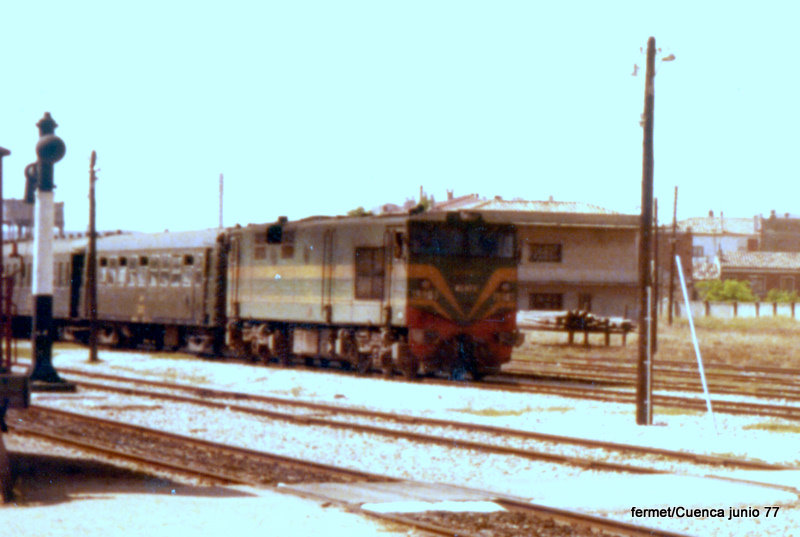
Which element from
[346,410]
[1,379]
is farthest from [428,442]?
[1,379]

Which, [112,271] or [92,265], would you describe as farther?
[112,271]

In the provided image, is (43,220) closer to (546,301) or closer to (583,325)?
(583,325)

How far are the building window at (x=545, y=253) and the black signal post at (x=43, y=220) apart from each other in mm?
40965

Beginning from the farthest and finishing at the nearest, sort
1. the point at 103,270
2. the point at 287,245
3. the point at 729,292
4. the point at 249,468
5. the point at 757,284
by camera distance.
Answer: the point at 757,284
the point at 729,292
the point at 103,270
the point at 287,245
the point at 249,468

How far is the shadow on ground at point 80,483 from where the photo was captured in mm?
9469

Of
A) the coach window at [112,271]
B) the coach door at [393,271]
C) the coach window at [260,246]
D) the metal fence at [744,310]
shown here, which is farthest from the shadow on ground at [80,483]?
the metal fence at [744,310]

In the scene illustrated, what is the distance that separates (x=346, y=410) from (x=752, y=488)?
7.67 m

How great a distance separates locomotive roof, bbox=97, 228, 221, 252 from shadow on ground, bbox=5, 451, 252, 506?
17410 millimetres

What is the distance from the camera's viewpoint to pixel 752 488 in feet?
33.2

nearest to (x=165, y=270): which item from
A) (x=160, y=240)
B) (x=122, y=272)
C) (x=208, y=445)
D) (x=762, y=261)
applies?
(x=160, y=240)

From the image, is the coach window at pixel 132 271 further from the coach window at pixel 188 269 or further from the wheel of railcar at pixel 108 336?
the wheel of railcar at pixel 108 336

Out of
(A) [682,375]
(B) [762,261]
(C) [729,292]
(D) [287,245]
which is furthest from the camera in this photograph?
(B) [762,261]

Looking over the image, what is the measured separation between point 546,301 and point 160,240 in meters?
30.8

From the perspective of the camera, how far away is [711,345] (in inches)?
1501
